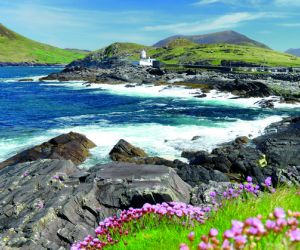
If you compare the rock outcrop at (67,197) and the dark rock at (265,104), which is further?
the dark rock at (265,104)

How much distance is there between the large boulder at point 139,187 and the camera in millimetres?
12500

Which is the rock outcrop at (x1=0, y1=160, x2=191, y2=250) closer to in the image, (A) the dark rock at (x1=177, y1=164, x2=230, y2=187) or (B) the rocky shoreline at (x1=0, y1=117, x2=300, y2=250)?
(B) the rocky shoreline at (x1=0, y1=117, x2=300, y2=250)

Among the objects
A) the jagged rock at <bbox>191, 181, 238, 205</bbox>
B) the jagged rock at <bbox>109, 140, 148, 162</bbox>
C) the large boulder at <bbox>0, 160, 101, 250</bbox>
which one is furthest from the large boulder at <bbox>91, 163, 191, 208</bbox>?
the jagged rock at <bbox>109, 140, 148, 162</bbox>

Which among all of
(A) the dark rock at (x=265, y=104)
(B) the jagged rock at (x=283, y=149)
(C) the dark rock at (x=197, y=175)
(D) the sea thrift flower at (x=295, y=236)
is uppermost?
(D) the sea thrift flower at (x=295, y=236)

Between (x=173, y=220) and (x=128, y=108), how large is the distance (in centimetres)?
5804

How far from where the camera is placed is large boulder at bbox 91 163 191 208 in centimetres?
1250

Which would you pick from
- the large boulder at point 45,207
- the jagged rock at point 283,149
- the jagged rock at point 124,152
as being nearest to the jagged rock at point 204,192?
the large boulder at point 45,207

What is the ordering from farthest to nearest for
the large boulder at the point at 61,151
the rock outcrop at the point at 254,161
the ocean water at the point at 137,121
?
the ocean water at the point at 137,121
the large boulder at the point at 61,151
the rock outcrop at the point at 254,161

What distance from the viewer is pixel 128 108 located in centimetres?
6462

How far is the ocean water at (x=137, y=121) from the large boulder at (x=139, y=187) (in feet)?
45.8

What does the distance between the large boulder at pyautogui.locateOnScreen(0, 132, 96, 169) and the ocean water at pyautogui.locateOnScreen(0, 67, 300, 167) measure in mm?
953

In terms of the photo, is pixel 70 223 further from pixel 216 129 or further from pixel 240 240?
pixel 216 129

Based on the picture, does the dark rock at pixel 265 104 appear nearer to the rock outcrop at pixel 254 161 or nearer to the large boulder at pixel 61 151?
the rock outcrop at pixel 254 161

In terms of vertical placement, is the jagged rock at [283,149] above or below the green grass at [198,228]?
below
